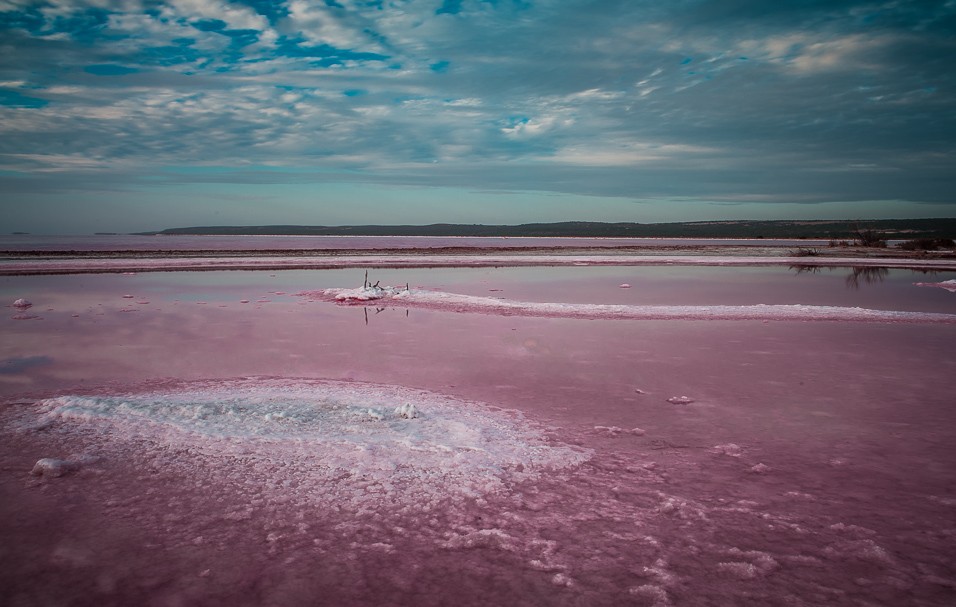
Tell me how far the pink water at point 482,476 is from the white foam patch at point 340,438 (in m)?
0.03

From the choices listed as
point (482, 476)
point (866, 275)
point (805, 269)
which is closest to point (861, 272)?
point (866, 275)

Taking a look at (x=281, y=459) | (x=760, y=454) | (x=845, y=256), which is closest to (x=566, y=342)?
(x=760, y=454)

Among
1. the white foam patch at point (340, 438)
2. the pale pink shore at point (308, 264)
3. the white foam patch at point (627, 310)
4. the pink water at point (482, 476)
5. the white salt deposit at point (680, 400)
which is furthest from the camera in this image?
the pale pink shore at point (308, 264)

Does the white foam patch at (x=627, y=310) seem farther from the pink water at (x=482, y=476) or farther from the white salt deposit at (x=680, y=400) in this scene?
the white salt deposit at (x=680, y=400)

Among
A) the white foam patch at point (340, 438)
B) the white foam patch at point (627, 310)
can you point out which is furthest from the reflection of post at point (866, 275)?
the white foam patch at point (340, 438)

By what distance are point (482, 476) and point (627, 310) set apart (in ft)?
38.0

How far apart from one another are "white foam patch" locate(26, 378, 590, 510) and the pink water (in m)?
0.03

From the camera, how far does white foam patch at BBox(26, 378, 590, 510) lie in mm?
4875

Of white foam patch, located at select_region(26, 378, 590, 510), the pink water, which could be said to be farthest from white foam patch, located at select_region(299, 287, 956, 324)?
white foam patch, located at select_region(26, 378, 590, 510)

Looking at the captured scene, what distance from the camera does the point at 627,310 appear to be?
15.8 metres

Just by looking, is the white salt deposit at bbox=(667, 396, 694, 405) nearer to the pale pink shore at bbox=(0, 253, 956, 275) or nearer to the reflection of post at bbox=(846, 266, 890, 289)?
the reflection of post at bbox=(846, 266, 890, 289)

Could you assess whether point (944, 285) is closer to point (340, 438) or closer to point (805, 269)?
point (805, 269)

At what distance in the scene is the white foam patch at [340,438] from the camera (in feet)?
16.0

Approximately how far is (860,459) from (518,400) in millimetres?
3731
